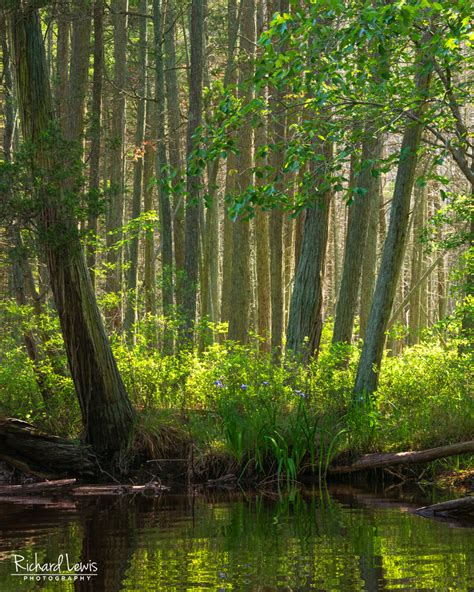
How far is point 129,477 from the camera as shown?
→ 10.2 m

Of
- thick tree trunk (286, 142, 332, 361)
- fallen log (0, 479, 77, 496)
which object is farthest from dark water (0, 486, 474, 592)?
thick tree trunk (286, 142, 332, 361)

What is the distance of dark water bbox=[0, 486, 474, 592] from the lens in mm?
5152

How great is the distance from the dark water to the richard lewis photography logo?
45mm

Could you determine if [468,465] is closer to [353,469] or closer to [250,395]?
[353,469]

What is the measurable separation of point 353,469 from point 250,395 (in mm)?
1937

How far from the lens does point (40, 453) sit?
10.0 meters

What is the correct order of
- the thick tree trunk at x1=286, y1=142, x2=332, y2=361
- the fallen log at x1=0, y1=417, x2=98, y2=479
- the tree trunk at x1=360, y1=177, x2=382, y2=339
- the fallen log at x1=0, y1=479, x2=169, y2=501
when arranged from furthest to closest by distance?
1. the tree trunk at x1=360, y1=177, x2=382, y2=339
2. the thick tree trunk at x1=286, y1=142, x2=332, y2=361
3. the fallen log at x1=0, y1=417, x2=98, y2=479
4. the fallen log at x1=0, y1=479, x2=169, y2=501

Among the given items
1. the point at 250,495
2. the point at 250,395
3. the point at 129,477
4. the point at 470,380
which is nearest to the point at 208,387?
the point at 250,395

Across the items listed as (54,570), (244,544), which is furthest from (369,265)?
(54,570)

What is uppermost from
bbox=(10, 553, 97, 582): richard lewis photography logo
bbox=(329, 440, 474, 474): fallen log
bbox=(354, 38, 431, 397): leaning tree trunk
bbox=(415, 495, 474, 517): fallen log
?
bbox=(354, 38, 431, 397): leaning tree trunk

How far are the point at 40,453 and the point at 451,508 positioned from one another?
5.16 metres

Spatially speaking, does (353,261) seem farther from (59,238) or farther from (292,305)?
(59,238)

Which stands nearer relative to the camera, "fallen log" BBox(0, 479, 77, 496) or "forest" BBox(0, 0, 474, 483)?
"forest" BBox(0, 0, 474, 483)

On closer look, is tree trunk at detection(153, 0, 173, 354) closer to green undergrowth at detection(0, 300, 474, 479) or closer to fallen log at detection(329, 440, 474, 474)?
green undergrowth at detection(0, 300, 474, 479)
